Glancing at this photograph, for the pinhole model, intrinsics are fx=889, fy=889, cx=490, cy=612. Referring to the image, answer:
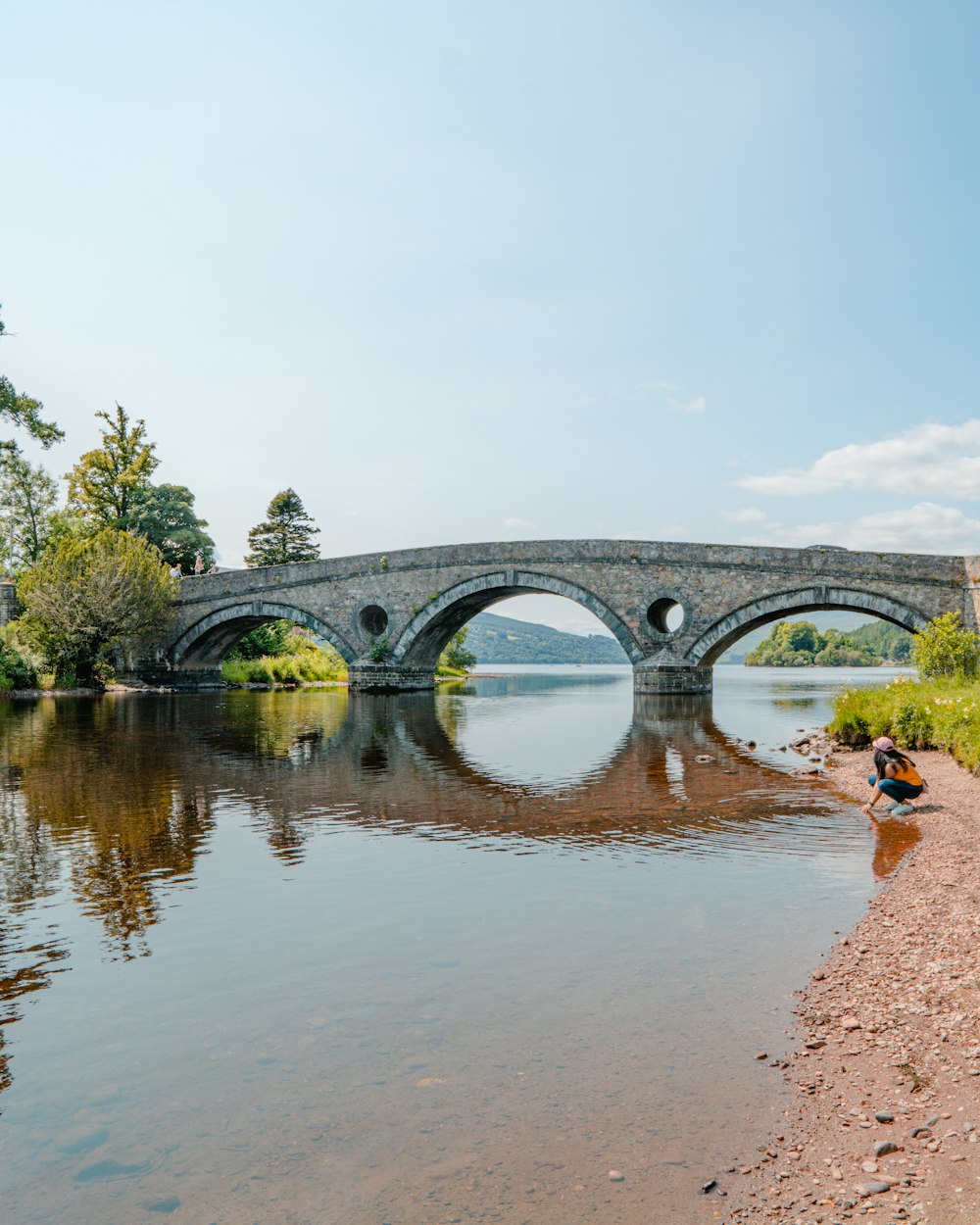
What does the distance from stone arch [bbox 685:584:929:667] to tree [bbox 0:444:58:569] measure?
151 ft

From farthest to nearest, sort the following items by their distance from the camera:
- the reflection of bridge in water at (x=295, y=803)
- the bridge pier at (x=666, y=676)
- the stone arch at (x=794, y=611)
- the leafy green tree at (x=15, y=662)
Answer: the leafy green tree at (x=15, y=662)
the bridge pier at (x=666, y=676)
the stone arch at (x=794, y=611)
the reflection of bridge in water at (x=295, y=803)

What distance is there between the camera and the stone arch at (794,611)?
103 feet

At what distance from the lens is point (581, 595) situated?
37.4 metres

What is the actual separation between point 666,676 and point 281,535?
36.9 meters

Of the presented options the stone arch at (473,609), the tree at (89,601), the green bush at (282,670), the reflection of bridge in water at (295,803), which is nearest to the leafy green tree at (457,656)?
the green bush at (282,670)

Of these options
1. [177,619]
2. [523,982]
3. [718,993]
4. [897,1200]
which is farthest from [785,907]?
[177,619]

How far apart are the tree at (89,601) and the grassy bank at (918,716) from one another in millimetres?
31749

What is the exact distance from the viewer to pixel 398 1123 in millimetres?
4145

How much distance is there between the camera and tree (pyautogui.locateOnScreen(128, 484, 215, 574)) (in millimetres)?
52562

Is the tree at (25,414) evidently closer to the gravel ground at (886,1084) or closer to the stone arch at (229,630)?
the stone arch at (229,630)

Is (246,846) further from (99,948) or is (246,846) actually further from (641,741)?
(641,741)

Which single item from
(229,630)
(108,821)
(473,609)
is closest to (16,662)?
(229,630)

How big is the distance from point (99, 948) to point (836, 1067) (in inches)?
197

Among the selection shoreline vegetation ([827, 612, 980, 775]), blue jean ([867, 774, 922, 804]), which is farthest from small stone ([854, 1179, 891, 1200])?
shoreline vegetation ([827, 612, 980, 775])
